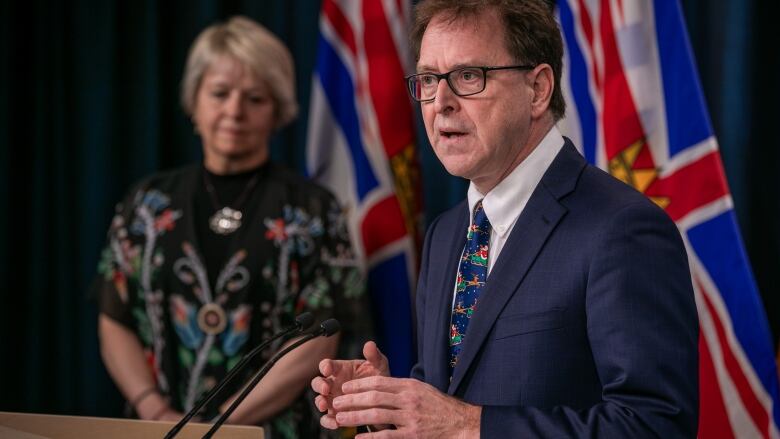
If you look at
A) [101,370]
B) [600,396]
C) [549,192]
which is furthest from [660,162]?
[101,370]

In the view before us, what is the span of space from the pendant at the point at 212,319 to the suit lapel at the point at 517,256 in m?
1.19

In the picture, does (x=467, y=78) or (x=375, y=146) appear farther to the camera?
(x=375, y=146)

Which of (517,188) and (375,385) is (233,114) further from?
(375,385)

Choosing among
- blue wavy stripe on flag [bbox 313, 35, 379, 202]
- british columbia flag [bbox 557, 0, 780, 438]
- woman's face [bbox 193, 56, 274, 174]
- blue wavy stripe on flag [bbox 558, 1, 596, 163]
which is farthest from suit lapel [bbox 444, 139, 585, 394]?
blue wavy stripe on flag [bbox 313, 35, 379, 202]

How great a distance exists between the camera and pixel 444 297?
65.0 inches

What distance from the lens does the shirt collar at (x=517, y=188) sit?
1.57 metres

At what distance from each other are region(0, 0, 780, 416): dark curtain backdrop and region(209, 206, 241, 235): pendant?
0.96m

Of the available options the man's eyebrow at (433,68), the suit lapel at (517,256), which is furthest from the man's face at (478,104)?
the suit lapel at (517,256)

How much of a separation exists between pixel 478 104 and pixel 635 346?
0.50 m

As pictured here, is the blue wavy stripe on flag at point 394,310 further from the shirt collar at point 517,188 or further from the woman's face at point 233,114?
the shirt collar at point 517,188

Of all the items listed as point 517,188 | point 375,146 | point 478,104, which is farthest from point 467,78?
point 375,146

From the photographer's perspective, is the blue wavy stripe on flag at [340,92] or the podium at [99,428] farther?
the blue wavy stripe on flag at [340,92]

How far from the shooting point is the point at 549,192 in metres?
1.53

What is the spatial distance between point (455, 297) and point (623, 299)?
1.28ft
